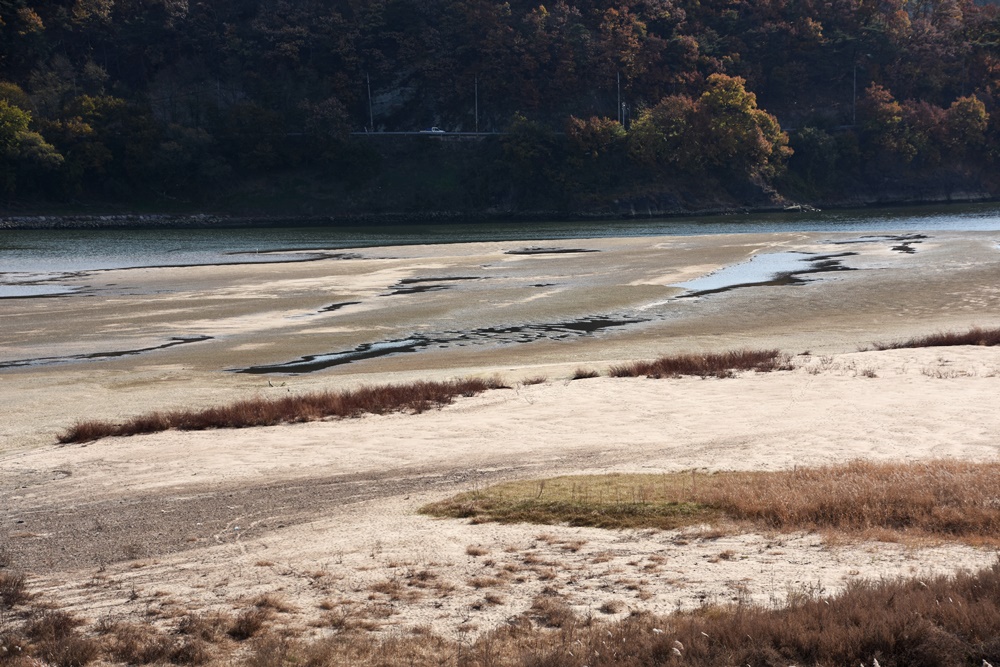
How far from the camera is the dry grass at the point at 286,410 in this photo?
16.6 meters

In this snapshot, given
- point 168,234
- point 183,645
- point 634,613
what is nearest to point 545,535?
point 634,613

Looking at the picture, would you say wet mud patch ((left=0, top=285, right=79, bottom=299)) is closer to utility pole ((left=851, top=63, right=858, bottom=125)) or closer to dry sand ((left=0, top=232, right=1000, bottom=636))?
dry sand ((left=0, top=232, right=1000, bottom=636))

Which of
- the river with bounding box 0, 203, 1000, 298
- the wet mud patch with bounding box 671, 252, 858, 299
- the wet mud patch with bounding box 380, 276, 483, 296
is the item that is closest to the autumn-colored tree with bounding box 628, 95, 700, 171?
the river with bounding box 0, 203, 1000, 298

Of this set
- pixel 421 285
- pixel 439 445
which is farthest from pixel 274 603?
pixel 421 285

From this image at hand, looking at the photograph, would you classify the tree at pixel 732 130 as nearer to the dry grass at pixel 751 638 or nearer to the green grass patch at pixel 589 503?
the green grass patch at pixel 589 503

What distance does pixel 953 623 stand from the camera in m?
6.71

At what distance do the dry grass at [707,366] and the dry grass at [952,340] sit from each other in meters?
4.42

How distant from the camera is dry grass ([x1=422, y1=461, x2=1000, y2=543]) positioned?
1010 cm

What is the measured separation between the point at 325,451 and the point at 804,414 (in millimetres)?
8473

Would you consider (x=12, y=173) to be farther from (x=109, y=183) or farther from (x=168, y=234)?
(x=168, y=234)

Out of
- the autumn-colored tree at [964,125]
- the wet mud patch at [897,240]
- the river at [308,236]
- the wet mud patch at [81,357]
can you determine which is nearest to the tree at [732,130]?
the river at [308,236]

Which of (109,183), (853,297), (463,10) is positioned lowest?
Result: (853,297)

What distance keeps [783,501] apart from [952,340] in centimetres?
1641

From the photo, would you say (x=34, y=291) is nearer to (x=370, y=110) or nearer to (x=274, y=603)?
(x=274, y=603)
